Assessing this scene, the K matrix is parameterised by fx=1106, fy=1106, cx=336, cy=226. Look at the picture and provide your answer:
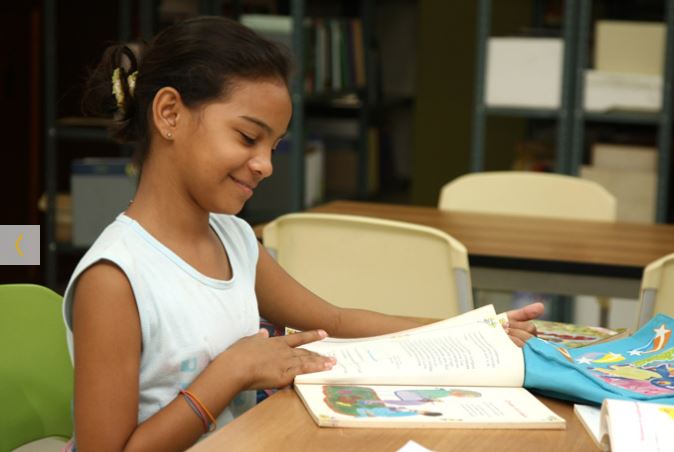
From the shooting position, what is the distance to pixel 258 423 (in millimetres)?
1195

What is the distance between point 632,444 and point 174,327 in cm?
58

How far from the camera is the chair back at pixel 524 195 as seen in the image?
10.5 ft

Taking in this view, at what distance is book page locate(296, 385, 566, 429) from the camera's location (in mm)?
1191

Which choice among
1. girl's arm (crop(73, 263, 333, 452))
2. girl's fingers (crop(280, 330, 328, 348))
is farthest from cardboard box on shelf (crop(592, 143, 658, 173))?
girl's arm (crop(73, 263, 333, 452))

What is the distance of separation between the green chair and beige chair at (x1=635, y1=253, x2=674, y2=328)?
1063mm

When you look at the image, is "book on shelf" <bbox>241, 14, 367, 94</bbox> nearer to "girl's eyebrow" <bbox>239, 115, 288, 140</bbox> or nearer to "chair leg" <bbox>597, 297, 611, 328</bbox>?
"chair leg" <bbox>597, 297, 611, 328</bbox>

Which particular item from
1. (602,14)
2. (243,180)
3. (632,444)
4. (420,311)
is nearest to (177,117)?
(243,180)

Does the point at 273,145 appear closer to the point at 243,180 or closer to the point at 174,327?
the point at 243,180

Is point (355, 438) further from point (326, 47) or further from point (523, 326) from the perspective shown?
point (326, 47)

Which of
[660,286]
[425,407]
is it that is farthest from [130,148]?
[425,407]

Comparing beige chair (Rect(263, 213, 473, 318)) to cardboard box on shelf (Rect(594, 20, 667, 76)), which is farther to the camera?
cardboard box on shelf (Rect(594, 20, 667, 76))

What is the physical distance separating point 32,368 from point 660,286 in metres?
1.14

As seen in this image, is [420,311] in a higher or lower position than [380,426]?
lower

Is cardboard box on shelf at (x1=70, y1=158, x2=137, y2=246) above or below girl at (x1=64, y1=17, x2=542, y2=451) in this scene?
below
